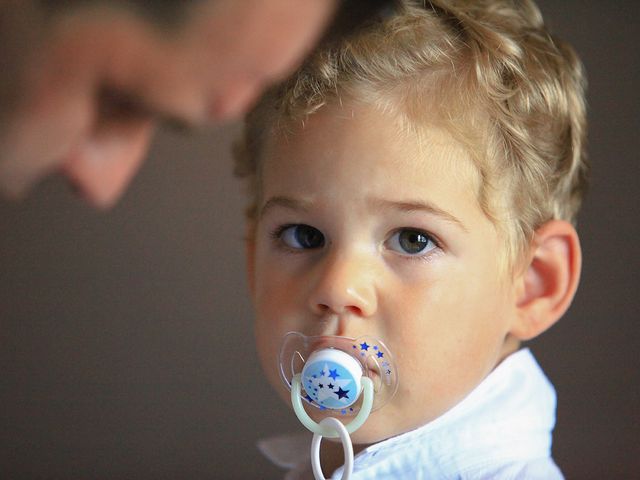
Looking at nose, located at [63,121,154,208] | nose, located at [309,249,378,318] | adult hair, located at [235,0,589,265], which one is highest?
adult hair, located at [235,0,589,265]

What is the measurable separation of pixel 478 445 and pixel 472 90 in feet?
1.25

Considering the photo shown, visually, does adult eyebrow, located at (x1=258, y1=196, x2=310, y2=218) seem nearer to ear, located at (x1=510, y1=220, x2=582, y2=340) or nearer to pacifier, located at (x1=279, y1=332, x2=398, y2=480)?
pacifier, located at (x1=279, y1=332, x2=398, y2=480)

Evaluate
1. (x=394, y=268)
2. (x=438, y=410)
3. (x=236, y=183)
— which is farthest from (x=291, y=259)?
(x=236, y=183)

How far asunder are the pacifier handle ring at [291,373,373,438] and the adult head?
1.64ft

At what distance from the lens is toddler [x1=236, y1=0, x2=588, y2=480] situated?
0.79 metres

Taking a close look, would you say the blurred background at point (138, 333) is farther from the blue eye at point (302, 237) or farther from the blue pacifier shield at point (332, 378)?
the blue pacifier shield at point (332, 378)

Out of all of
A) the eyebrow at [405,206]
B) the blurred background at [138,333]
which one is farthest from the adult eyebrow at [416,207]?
the blurred background at [138,333]

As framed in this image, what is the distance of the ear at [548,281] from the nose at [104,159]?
68 cm

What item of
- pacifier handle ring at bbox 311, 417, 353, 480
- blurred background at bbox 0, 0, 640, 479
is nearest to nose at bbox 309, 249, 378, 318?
pacifier handle ring at bbox 311, 417, 353, 480

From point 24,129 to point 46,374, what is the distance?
1209mm

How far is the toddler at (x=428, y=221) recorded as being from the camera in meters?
0.79

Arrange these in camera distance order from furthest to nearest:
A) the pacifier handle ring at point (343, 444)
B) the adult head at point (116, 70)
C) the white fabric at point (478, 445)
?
the white fabric at point (478, 445) → the pacifier handle ring at point (343, 444) → the adult head at point (116, 70)

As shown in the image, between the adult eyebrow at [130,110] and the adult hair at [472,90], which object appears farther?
the adult hair at [472,90]

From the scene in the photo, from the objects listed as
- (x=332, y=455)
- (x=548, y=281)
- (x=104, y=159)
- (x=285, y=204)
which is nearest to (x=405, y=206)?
(x=285, y=204)
